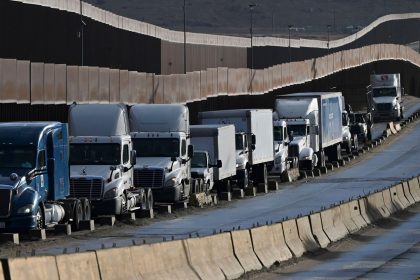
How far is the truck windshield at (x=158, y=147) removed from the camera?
48281mm

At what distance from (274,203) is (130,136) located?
11916 mm

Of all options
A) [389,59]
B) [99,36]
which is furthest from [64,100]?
[389,59]

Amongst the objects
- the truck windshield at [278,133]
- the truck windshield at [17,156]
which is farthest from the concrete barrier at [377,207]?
the truck windshield at [278,133]

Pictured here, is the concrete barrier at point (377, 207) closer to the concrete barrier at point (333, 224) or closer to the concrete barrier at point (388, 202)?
the concrete barrier at point (388, 202)

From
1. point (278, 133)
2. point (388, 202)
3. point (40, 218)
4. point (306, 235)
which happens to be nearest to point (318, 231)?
point (306, 235)

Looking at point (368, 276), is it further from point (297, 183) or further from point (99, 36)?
point (99, 36)

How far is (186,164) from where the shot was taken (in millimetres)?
49469

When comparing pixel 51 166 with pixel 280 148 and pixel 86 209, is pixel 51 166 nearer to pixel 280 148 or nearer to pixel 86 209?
pixel 86 209

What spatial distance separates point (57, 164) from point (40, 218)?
1.94 m

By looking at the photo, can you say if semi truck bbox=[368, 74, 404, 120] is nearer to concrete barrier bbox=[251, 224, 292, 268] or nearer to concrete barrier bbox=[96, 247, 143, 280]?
concrete barrier bbox=[251, 224, 292, 268]

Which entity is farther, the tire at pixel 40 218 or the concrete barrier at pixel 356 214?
the concrete barrier at pixel 356 214

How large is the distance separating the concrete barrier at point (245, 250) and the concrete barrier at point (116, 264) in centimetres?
598

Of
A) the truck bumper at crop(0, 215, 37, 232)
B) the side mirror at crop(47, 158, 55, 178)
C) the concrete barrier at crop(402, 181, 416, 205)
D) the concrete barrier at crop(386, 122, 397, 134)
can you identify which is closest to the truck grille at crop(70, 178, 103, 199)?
the side mirror at crop(47, 158, 55, 178)

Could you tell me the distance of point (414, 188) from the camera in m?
57.4
